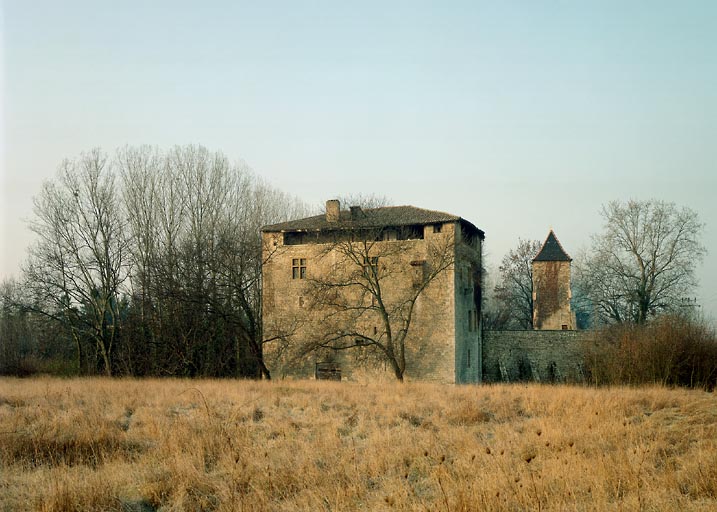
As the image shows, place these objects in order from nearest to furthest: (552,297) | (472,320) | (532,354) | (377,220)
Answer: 1. (377,220)
2. (472,320)
3. (532,354)
4. (552,297)

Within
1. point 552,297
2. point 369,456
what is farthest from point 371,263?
point 552,297

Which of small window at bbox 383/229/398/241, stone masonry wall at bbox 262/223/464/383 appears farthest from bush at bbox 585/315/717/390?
small window at bbox 383/229/398/241

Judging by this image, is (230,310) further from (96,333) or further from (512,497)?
(512,497)

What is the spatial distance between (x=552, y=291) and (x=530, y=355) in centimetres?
1694

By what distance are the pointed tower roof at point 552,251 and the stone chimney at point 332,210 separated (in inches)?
936

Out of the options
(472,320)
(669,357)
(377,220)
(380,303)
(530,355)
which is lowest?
(530,355)

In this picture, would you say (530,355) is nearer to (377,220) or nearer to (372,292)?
(372,292)

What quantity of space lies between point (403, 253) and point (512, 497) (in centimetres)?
2475

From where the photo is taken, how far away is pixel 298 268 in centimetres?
3241

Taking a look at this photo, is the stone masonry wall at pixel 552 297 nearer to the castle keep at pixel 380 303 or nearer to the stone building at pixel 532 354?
the stone building at pixel 532 354

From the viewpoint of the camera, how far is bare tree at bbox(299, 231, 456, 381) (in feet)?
98.3

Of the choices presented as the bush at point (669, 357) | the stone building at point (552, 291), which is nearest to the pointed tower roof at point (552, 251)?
the stone building at point (552, 291)

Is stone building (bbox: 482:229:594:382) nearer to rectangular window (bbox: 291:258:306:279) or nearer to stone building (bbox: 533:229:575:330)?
rectangular window (bbox: 291:258:306:279)

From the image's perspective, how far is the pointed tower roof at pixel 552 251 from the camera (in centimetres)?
5006
